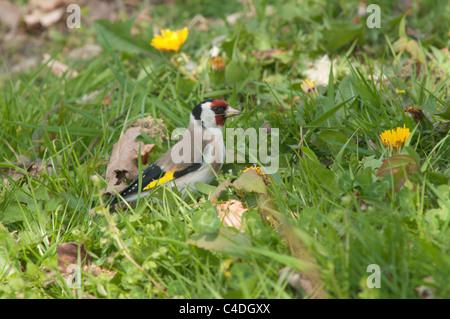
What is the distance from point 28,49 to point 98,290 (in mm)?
4307

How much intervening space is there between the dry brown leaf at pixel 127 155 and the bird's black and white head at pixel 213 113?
1.04 ft

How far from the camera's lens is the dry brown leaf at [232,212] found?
2.33m

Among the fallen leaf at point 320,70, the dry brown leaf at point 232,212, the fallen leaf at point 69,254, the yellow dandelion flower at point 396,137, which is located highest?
the fallen leaf at point 320,70

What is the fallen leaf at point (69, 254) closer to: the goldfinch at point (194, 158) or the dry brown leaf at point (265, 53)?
the goldfinch at point (194, 158)

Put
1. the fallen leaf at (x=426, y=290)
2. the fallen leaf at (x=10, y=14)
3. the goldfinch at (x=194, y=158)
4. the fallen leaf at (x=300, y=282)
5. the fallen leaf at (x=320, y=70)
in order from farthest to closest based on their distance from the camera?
1. the fallen leaf at (x=10, y=14)
2. the fallen leaf at (x=320, y=70)
3. the goldfinch at (x=194, y=158)
4. the fallen leaf at (x=300, y=282)
5. the fallen leaf at (x=426, y=290)

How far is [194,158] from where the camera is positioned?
304cm

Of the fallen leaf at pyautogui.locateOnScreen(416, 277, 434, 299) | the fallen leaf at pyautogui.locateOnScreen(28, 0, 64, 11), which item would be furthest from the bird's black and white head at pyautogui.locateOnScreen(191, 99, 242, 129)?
the fallen leaf at pyautogui.locateOnScreen(28, 0, 64, 11)

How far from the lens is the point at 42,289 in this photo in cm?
216

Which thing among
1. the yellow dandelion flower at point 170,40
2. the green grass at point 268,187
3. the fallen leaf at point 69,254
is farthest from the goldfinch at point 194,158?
the yellow dandelion flower at point 170,40

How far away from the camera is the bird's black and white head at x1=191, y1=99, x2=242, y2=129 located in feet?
10.4

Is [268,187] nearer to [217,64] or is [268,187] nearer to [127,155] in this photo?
[127,155]

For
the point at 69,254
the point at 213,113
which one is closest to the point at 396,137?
the point at 213,113

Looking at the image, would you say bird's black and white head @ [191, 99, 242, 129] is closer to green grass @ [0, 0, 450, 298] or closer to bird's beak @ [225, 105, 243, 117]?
bird's beak @ [225, 105, 243, 117]
